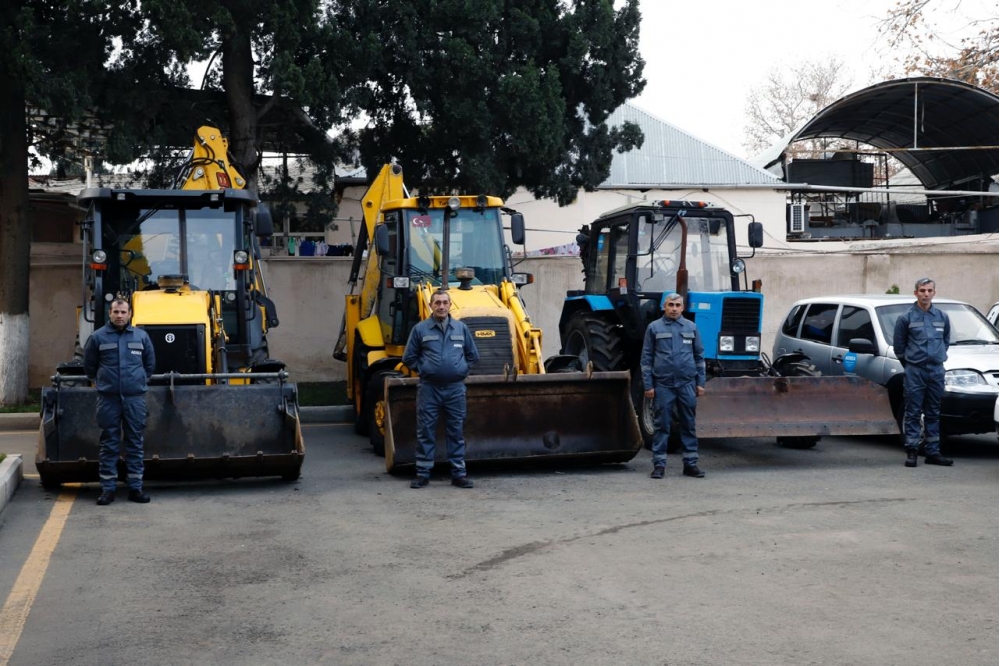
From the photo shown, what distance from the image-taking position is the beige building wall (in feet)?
62.7

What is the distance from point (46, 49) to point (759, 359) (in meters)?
10.6

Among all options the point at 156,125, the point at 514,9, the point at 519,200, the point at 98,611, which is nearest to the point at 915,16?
the point at 514,9

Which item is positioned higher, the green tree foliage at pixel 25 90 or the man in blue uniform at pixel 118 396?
the green tree foliage at pixel 25 90

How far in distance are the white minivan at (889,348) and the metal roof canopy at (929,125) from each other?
17.6 m

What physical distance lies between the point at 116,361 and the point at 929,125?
99.3ft

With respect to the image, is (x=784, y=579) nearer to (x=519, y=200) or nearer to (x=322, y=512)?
(x=322, y=512)

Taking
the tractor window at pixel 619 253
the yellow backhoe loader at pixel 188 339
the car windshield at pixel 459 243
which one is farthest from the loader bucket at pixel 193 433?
the tractor window at pixel 619 253

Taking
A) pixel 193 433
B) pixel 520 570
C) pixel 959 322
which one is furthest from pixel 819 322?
pixel 520 570

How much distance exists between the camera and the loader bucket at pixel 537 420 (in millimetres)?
11570

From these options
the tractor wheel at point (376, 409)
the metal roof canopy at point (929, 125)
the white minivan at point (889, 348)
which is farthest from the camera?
the metal roof canopy at point (929, 125)

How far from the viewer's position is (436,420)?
1091 centimetres

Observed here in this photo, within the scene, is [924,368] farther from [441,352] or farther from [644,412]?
[441,352]

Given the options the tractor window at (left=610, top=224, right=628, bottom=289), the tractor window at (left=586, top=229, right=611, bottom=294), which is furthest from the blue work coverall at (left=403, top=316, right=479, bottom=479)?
the tractor window at (left=586, top=229, right=611, bottom=294)

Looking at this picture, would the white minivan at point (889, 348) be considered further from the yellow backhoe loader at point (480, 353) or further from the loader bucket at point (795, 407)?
the yellow backhoe loader at point (480, 353)
